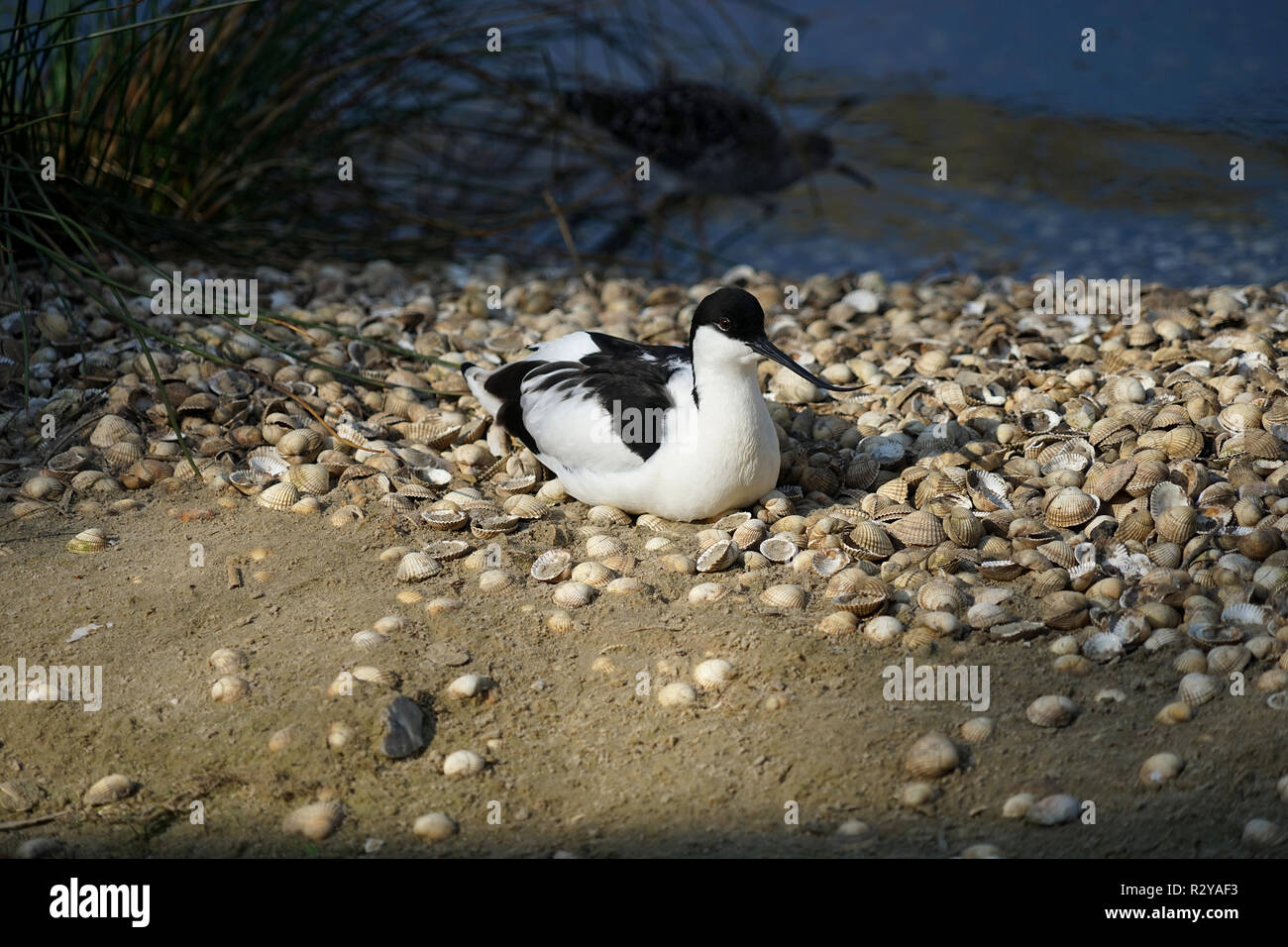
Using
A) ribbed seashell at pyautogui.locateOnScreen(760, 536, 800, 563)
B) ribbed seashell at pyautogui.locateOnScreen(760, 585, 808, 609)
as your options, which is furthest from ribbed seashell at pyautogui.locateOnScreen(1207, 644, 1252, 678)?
ribbed seashell at pyautogui.locateOnScreen(760, 536, 800, 563)

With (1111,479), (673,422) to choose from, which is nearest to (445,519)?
(673,422)

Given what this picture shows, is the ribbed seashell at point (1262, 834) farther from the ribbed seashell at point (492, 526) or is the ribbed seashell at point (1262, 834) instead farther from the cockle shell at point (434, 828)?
the ribbed seashell at point (492, 526)

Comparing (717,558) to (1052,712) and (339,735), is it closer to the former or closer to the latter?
(1052,712)

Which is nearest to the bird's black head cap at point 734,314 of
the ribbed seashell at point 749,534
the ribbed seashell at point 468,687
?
the ribbed seashell at point 749,534

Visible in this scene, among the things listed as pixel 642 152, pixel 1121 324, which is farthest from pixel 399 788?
pixel 642 152

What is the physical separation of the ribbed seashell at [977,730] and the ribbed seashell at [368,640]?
4.56ft

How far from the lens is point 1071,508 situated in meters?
3.32

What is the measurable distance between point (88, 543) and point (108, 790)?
3.42ft

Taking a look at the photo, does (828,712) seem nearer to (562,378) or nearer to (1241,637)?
(1241,637)

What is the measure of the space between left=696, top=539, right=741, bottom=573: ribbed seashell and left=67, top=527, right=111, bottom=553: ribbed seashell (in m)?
1.68

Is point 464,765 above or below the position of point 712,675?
below

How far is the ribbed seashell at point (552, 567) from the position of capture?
3246 mm

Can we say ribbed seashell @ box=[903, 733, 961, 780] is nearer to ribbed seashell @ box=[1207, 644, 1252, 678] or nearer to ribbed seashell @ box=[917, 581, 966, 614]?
ribbed seashell @ box=[917, 581, 966, 614]

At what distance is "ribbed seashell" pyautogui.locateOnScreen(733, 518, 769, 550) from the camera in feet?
11.0
